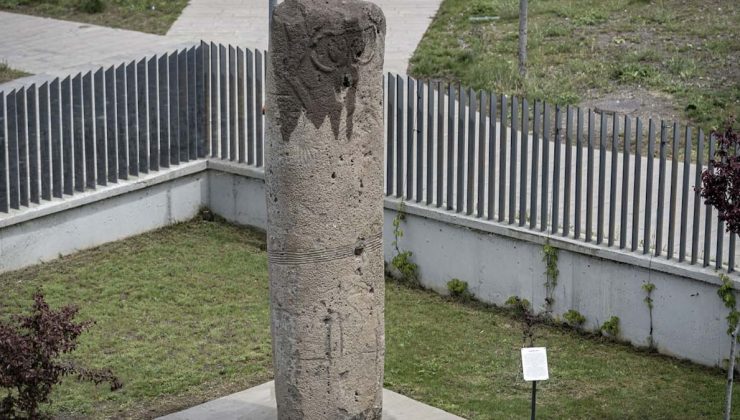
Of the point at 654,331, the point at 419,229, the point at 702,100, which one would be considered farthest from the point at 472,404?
the point at 702,100

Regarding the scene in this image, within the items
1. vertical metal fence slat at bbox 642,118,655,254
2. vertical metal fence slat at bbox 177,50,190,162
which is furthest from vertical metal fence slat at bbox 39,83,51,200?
vertical metal fence slat at bbox 642,118,655,254

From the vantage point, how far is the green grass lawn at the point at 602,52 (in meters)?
17.2

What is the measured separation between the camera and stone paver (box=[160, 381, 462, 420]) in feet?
32.9

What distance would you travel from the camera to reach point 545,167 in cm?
1195

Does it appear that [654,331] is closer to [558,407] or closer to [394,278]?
[558,407]

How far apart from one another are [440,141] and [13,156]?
159 inches

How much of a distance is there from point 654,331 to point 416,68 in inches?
316

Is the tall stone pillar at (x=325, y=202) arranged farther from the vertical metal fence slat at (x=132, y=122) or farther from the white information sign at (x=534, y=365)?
the vertical metal fence slat at (x=132, y=122)

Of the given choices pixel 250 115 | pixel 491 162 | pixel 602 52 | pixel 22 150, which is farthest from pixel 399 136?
pixel 602 52

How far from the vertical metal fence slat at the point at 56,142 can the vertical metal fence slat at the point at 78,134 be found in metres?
0.18

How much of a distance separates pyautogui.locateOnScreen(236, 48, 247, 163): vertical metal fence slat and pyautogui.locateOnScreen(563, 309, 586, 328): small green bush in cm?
420

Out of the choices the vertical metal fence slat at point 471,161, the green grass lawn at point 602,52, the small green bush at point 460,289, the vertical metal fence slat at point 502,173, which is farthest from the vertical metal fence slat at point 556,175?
the green grass lawn at point 602,52

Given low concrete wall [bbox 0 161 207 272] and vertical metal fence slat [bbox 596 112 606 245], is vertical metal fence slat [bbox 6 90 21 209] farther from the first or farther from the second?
vertical metal fence slat [bbox 596 112 606 245]

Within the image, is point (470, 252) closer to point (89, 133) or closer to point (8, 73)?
point (89, 133)
